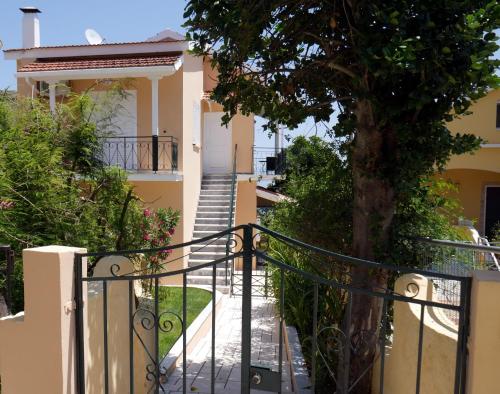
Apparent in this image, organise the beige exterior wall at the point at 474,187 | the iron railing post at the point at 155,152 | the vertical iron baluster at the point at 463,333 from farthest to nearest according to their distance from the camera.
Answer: the beige exterior wall at the point at 474,187 < the iron railing post at the point at 155,152 < the vertical iron baluster at the point at 463,333

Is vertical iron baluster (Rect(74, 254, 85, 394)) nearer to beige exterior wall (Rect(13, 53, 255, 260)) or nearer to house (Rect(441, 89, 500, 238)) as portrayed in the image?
beige exterior wall (Rect(13, 53, 255, 260))

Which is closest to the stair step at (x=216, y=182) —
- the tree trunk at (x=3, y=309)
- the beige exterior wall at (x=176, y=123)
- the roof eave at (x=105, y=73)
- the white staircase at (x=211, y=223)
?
the white staircase at (x=211, y=223)

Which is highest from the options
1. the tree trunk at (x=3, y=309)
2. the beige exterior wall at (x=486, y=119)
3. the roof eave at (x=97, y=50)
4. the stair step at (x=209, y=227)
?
the roof eave at (x=97, y=50)

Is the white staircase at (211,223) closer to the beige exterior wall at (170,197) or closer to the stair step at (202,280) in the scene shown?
the stair step at (202,280)

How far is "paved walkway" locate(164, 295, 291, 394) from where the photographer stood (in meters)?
5.16

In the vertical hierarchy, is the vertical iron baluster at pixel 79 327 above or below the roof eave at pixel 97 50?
below

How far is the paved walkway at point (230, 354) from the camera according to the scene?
516 cm

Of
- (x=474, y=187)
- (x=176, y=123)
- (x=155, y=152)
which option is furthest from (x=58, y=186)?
(x=474, y=187)

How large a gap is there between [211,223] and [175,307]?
489cm

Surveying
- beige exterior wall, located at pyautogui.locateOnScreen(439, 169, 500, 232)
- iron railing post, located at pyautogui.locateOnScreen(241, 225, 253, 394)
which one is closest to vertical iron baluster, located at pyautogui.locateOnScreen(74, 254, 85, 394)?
iron railing post, located at pyautogui.locateOnScreen(241, 225, 253, 394)

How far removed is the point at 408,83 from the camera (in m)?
3.87

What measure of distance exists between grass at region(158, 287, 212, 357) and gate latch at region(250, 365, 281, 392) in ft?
9.34

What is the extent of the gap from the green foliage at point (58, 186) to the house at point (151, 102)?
421 centimetres

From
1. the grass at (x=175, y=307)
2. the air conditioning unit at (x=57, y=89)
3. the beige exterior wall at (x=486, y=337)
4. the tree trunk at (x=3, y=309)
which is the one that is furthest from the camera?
the air conditioning unit at (x=57, y=89)
